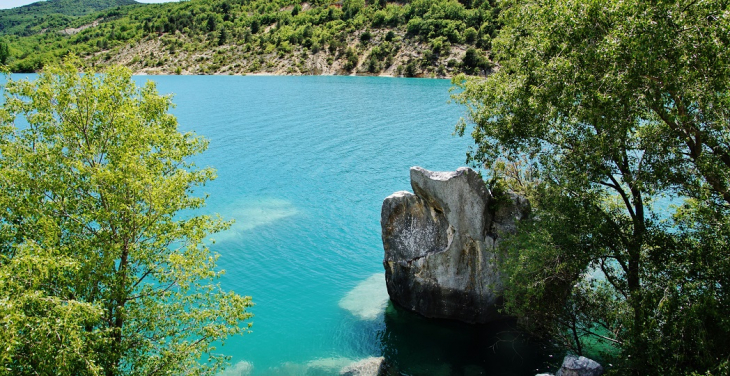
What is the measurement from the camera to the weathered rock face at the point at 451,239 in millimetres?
22125

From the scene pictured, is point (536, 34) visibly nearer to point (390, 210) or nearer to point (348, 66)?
point (390, 210)

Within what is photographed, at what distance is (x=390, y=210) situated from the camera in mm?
23656

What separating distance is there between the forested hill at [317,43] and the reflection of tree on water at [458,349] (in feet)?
345

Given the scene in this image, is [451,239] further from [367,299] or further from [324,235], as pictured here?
[324,235]

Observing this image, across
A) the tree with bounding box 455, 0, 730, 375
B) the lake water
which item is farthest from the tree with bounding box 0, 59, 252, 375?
the tree with bounding box 455, 0, 730, 375

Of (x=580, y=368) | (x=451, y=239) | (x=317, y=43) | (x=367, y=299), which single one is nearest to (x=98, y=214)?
(x=451, y=239)

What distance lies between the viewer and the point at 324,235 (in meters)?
33.1

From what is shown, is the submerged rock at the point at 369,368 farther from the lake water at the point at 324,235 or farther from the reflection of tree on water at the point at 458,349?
the reflection of tree on water at the point at 458,349

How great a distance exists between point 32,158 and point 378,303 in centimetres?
1686

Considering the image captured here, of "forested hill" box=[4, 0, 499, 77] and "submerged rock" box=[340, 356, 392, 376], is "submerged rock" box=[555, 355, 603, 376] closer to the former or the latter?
"submerged rock" box=[340, 356, 392, 376]

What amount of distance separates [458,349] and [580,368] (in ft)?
18.8

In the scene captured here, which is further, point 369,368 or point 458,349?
point 458,349

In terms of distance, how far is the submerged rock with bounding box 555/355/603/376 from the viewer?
16.2 m

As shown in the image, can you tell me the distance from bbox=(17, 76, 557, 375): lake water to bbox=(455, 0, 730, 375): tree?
5.10 meters
